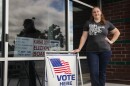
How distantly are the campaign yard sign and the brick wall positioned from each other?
3112mm

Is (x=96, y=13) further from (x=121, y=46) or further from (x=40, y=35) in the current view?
(x=121, y=46)

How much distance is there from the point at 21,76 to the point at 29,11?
1.25 metres

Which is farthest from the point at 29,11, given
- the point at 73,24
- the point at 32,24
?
the point at 73,24

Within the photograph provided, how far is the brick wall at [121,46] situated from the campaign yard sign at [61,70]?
3.11 meters

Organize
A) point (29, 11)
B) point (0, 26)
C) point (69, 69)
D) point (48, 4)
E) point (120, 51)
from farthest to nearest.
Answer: point (120, 51)
point (48, 4)
point (29, 11)
point (69, 69)
point (0, 26)

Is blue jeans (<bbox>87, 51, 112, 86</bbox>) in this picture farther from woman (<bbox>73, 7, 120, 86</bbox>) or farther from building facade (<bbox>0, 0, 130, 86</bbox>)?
building facade (<bbox>0, 0, 130, 86</bbox>)

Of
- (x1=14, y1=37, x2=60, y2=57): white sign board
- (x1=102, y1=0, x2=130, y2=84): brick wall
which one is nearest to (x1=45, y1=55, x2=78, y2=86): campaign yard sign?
(x1=14, y1=37, x2=60, y2=57): white sign board

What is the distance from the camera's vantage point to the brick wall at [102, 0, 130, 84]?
26.4 ft

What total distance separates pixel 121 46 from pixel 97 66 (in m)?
3.17

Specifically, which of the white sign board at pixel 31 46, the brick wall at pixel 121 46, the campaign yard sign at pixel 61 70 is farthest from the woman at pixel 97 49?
the brick wall at pixel 121 46

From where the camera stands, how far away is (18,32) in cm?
527

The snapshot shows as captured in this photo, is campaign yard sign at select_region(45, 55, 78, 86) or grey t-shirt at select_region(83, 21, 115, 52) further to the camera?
grey t-shirt at select_region(83, 21, 115, 52)

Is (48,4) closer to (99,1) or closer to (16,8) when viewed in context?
(16,8)

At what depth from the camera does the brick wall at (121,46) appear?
805cm
